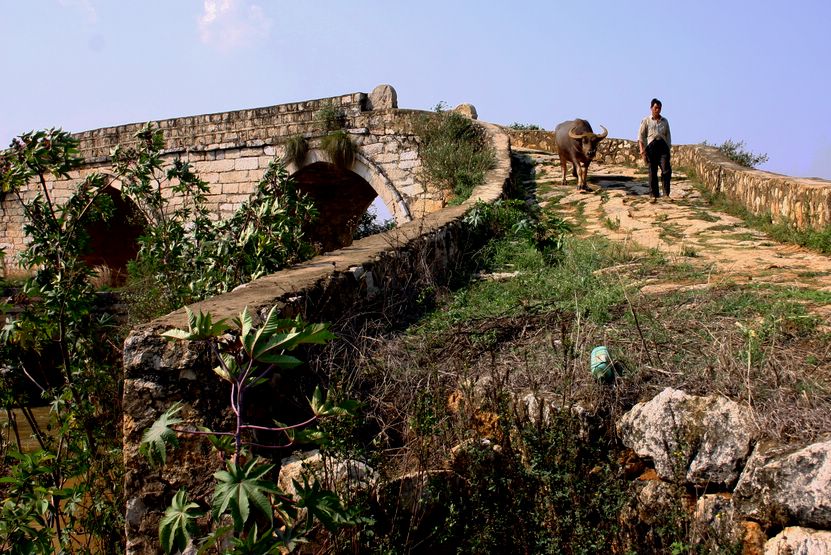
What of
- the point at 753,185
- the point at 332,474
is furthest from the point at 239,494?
the point at 753,185

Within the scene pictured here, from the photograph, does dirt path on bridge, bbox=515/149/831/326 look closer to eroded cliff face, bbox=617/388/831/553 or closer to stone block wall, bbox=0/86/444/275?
eroded cliff face, bbox=617/388/831/553

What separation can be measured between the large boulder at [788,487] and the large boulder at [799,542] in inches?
1.7

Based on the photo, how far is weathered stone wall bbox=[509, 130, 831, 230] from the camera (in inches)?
258

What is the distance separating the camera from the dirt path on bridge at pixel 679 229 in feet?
16.5

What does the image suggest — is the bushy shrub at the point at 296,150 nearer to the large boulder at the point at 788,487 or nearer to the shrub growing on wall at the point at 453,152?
the shrub growing on wall at the point at 453,152

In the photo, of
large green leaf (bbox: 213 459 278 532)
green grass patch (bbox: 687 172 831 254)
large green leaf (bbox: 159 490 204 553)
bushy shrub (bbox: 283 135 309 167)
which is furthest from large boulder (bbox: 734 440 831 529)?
bushy shrub (bbox: 283 135 309 167)

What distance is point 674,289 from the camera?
4.71 metres

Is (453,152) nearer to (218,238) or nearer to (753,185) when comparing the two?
(753,185)

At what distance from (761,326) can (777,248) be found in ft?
10.5

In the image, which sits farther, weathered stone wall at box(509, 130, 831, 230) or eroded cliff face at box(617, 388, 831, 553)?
weathered stone wall at box(509, 130, 831, 230)

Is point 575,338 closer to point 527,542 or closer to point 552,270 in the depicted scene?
point 527,542

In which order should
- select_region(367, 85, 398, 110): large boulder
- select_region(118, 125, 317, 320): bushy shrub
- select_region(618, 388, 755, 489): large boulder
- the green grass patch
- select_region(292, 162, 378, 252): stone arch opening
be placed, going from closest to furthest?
select_region(618, 388, 755, 489): large boulder
select_region(118, 125, 317, 320): bushy shrub
the green grass patch
select_region(367, 85, 398, 110): large boulder
select_region(292, 162, 378, 252): stone arch opening

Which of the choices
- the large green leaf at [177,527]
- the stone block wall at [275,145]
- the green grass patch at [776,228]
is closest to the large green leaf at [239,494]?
the large green leaf at [177,527]

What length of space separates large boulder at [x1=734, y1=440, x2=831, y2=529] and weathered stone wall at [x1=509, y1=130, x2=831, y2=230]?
4.24m
